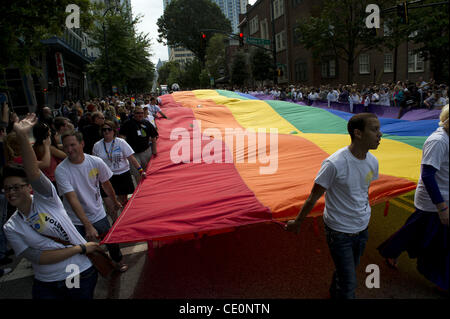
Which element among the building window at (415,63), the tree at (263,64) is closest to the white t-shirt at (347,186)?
the tree at (263,64)

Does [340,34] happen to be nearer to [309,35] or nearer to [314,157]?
[309,35]

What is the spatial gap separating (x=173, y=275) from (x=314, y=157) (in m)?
2.64

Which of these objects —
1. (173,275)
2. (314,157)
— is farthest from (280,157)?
(173,275)

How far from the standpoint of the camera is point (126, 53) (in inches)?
1172

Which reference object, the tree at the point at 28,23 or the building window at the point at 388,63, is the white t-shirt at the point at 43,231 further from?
the building window at the point at 388,63

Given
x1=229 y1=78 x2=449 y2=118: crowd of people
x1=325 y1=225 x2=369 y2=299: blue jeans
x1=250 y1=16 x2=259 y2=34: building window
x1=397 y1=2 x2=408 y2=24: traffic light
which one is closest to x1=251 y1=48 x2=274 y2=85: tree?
x1=250 y1=16 x2=259 y2=34: building window

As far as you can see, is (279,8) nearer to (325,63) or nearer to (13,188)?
(325,63)

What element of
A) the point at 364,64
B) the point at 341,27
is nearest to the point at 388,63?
the point at 364,64

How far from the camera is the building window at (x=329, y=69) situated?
99.8 ft

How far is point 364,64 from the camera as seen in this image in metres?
31.6

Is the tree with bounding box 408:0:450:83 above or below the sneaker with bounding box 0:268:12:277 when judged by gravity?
above

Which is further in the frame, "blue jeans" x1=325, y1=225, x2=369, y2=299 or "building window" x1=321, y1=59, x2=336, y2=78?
"building window" x1=321, y1=59, x2=336, y2=78

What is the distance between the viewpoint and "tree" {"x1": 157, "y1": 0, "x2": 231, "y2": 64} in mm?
63281

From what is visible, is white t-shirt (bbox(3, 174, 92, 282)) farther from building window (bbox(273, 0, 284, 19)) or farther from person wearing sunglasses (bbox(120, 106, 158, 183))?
building window (bbox(273, 0, 284, 19))
